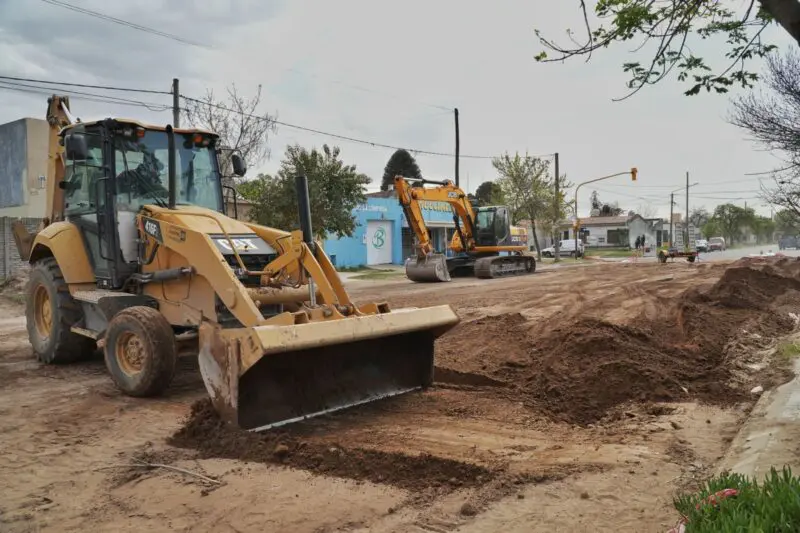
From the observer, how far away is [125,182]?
25.4ft

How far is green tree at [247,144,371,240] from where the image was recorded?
2286cm

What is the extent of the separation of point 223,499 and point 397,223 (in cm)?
3679

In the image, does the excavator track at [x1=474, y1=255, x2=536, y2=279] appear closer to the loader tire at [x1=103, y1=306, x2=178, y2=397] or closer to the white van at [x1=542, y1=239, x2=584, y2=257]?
the loader tire at [x1=103, y1=306, x2=178, y2=397]

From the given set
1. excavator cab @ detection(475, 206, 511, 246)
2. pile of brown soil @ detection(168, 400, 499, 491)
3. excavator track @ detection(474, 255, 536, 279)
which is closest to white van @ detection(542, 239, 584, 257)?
excavator track @ detection(474, 255, 536, 279)

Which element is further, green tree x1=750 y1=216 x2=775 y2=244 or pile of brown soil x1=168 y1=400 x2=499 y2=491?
green tree x1=750 y1=216 x2=775 y2=244

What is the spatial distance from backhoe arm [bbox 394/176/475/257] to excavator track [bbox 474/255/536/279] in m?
1.30

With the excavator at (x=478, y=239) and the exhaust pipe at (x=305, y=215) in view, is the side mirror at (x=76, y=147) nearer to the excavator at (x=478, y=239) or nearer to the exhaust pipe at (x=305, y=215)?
the exhaust pipe at (x=305, y=215)

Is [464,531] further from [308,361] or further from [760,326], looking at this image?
[760,326]

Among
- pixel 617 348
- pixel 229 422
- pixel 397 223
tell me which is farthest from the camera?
pixel 397 223

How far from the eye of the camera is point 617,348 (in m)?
7.60

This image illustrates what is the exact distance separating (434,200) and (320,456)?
813 inches

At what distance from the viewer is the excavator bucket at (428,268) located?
2289cm

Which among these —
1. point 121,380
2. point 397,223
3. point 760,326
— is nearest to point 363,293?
point 760,326

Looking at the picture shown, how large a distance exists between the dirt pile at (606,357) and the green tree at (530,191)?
3403 centimetres
